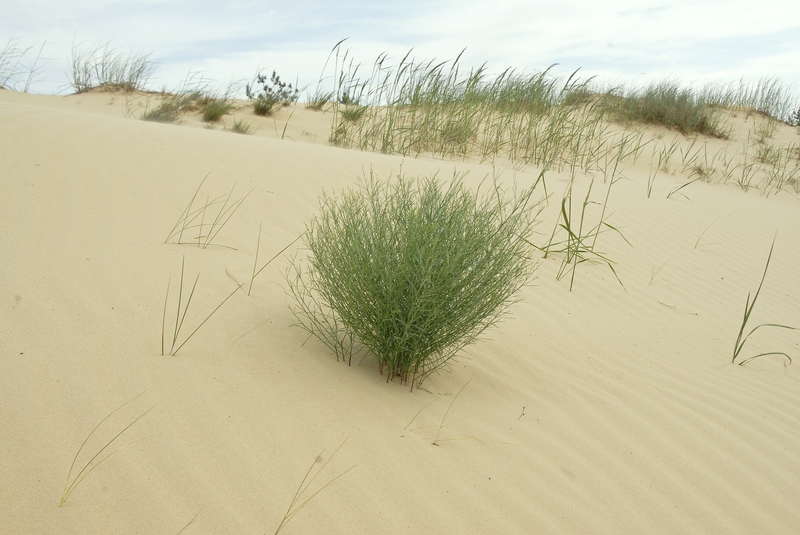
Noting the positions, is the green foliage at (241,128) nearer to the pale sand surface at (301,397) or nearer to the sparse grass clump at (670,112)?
the pale sand surface at (301,397)

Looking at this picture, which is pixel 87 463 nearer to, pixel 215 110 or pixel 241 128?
pixel 241 128

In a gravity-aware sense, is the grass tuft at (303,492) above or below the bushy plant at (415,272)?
below

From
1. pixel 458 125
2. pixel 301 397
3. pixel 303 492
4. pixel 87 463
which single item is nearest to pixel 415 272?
pixel 301 397

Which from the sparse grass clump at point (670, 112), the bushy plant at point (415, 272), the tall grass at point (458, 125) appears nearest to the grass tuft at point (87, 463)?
the bushy plant at point (415, 272)

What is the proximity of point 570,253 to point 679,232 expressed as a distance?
173cm

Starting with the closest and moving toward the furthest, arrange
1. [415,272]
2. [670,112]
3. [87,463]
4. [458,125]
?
1. [87,463]
2. [415,272]
3. [458,125]
4. [670,112]

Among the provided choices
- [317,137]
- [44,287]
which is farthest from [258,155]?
[317,137]

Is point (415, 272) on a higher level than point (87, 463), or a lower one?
higher

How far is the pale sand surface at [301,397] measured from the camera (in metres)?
1.95

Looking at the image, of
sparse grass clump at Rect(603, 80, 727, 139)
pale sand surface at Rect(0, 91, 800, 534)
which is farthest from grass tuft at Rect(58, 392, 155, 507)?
sparse grass clump at Rect(603, 80, 727, 139)

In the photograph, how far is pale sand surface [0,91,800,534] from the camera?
195 cm

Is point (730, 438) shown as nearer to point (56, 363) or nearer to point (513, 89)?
point (56, 363)

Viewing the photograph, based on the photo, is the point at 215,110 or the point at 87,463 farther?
the point at 215,110

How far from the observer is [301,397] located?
2.49m
